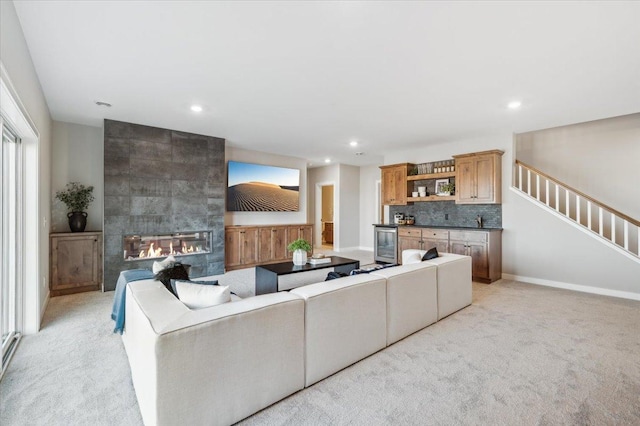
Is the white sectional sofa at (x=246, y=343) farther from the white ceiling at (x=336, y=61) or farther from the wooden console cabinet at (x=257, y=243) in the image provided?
the wooden console cabinet at (x=257, y=243)

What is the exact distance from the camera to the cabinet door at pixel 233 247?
599cm

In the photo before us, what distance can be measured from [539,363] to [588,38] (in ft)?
8.55

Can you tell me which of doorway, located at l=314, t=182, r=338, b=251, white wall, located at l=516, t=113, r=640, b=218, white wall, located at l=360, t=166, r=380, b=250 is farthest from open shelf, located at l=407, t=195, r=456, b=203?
doorway, located at l=314, t=182, r=338, b=251

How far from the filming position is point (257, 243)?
6.42 metres

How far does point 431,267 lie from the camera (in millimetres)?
3098

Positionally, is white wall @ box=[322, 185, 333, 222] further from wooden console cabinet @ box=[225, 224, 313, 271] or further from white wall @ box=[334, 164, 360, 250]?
wooden console cabinet @ box=[225, 224, 313, 271]

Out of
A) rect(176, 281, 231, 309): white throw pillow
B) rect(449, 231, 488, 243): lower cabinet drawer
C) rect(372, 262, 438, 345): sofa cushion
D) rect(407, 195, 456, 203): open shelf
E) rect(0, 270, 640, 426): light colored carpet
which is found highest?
rect(407, 195, 456, 203): open shelf

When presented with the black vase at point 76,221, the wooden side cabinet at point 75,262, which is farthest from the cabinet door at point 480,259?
the black vase at point 76,221

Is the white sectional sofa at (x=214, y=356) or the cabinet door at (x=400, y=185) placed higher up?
the cabinet door at (x=400, y=185)

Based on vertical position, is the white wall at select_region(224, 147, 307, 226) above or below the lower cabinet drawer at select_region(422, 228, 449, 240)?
above

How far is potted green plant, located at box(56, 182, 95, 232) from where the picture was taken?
452 centimetres

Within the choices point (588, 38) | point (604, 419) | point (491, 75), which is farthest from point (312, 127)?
point (604, 419)

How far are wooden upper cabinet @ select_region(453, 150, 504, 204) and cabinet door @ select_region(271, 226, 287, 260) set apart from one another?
3.68 m

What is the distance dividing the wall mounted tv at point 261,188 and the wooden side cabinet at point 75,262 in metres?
2.41
